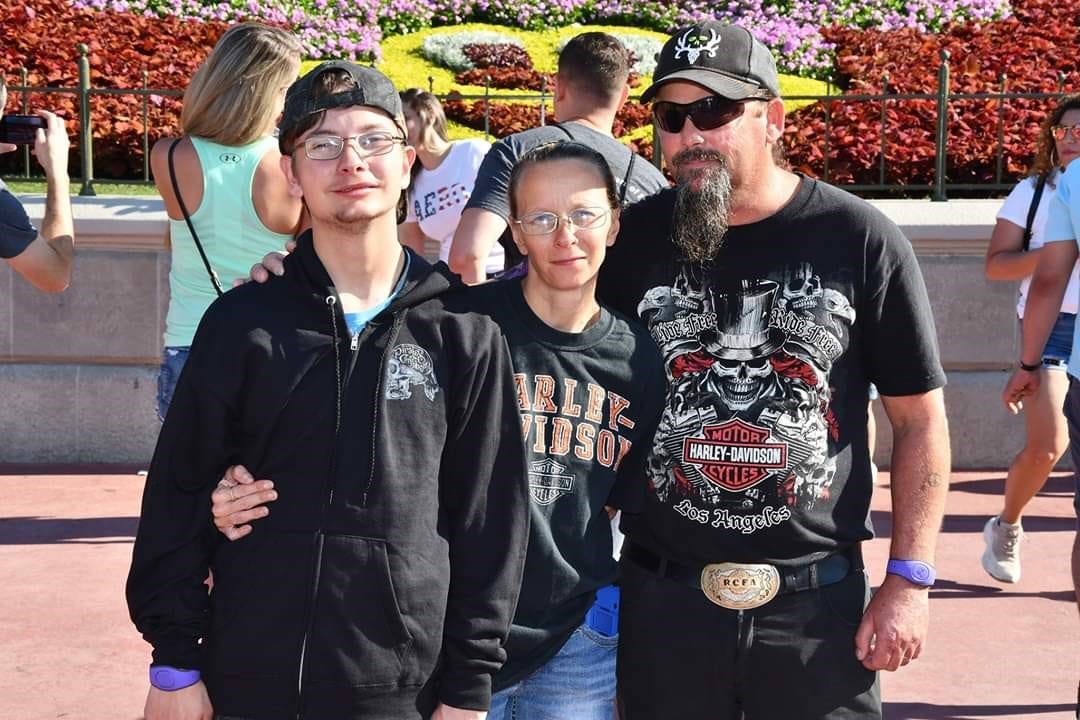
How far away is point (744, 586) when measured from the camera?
10.9 ft

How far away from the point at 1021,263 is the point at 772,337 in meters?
4.00

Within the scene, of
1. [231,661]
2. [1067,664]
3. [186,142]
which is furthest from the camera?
[1067,664]

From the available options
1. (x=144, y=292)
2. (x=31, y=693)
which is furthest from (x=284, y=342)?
(x=144, y=292)

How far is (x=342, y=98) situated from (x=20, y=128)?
8.59ft

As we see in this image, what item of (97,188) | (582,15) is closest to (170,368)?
(97,188)

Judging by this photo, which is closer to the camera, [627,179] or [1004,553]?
[627,179]

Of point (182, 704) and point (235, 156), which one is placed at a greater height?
point (235, 156)

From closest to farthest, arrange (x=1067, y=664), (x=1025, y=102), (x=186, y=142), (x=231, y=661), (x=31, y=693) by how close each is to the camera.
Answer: (x=231, y=661), (x=186, y=142), (x=31, y=693), (x=1067, y=664), (x=1025, y=102)

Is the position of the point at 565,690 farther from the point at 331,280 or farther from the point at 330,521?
the point at 331,280

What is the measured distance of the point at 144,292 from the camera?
29.8 ft

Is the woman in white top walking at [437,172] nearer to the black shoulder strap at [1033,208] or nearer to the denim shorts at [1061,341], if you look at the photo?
the black shoulder strap at [1033,208]

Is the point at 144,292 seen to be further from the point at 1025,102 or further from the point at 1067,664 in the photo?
the point at 1025,102

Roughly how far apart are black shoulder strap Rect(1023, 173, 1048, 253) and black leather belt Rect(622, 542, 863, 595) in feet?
13.1

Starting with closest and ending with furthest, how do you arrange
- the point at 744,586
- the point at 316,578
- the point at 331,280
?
the point at 316,578
the point at 331,280
the point at 744,586
